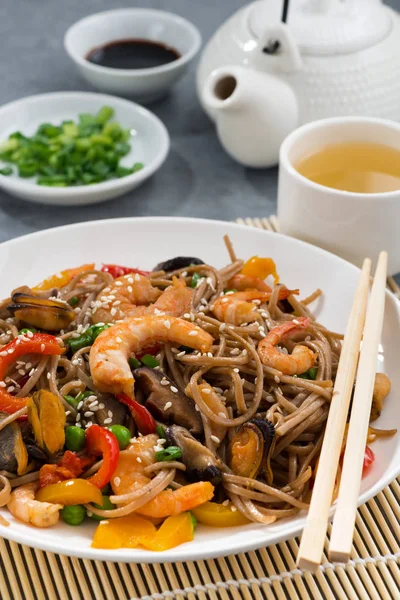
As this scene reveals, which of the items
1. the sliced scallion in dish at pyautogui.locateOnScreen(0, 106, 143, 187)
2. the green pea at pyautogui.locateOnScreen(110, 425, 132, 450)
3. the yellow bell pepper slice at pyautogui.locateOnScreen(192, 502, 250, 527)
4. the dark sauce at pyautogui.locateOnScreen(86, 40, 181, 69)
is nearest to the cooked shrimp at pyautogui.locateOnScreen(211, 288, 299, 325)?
the green pea at pyautogui.locateOnScreen(110, 425, 132, 450)

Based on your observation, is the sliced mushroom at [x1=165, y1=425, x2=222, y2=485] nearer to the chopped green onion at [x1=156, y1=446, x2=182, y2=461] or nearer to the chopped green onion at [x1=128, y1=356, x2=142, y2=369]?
the chopped green onion at [x1=156, y1=446, x2=182, y2=461]

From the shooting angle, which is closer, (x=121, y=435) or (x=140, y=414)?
(x=121, y=435)

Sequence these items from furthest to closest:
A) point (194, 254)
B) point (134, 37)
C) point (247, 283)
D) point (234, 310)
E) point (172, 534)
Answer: point (134, 37) < point (194, 254) < point (247, 283) < point (234, 310) < point (172, 534)

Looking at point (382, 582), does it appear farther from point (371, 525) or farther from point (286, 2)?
point (286, 2)

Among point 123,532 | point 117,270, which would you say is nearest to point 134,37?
point 117,270

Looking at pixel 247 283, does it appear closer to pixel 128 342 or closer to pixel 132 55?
pixel 128 342

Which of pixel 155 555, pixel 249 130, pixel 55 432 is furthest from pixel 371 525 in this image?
pixel 249 130

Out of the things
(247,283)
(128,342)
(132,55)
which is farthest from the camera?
(132,55)
